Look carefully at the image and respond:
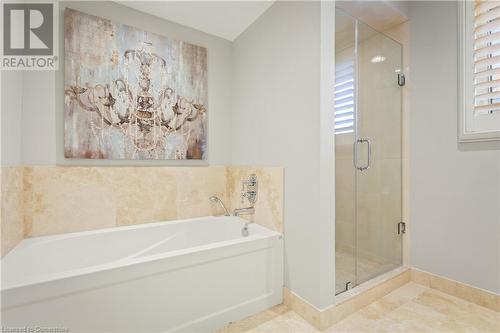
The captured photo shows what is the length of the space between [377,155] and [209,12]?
2028mm

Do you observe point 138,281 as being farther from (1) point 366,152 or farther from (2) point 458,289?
(2) point 458,289

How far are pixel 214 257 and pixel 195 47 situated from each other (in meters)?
2.03

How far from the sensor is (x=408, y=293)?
6.17ft

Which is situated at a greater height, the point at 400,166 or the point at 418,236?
the point at 400,166

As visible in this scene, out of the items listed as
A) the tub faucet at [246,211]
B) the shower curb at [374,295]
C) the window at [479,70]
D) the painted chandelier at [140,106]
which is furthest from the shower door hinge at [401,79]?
the painted chandelier at [140,106]

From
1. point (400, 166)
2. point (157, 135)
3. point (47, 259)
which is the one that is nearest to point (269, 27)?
point (157, 135)

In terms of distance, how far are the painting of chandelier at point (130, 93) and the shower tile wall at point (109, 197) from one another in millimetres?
179

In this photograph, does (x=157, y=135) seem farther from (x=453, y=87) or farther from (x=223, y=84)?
(x=453, y=87)

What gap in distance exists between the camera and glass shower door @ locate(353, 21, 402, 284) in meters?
2.00

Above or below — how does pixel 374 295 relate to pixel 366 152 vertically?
below

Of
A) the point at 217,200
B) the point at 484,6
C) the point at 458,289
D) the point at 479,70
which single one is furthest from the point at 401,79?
the point at 217,200

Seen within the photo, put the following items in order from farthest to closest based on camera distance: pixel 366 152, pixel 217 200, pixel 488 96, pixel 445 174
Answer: pixel 217 200 → pixel 366 152 → pixel 445 174 → pixel 488 96

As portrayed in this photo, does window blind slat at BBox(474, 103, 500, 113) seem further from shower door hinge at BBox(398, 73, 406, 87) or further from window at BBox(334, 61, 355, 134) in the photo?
window at BBox(334, 61, 355, 134)

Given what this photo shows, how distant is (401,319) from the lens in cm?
156
